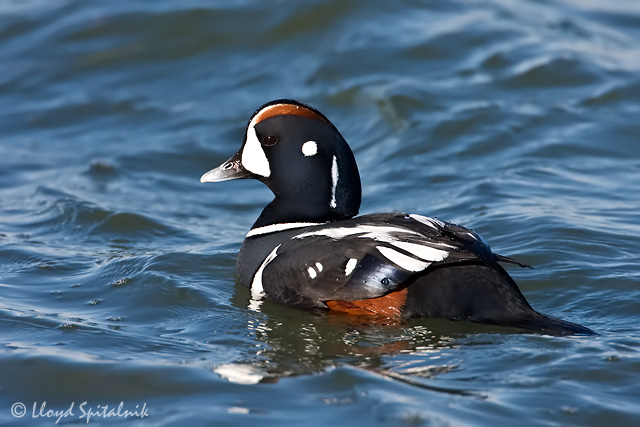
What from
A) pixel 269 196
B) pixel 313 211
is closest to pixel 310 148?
pixel 313 211

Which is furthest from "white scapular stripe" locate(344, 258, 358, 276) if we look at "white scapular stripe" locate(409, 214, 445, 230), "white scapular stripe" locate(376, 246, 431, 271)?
"white scapular stripe" locate(409, 214, 445, 230)

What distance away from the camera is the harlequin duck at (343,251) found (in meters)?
6.12

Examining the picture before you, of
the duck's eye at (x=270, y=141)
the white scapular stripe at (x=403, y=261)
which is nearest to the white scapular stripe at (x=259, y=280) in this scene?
the duck's eye at (x=270, y=141)

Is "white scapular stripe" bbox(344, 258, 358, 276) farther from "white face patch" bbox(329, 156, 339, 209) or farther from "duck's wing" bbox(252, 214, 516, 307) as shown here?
"white face patch" bbox(329, 156, 339, 209)

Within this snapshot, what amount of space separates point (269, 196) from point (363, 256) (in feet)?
15.4

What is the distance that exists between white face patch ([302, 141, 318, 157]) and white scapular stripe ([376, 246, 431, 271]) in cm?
130

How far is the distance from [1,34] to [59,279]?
9.95 meters

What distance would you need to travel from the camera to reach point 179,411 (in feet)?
17.2

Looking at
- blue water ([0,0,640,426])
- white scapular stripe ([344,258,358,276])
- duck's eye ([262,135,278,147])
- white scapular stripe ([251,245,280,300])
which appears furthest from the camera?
duck's eye ([262,135,278,147])

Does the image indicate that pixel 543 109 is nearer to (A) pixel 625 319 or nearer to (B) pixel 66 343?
(A) pixel 625 319

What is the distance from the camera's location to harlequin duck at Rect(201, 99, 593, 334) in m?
6.12

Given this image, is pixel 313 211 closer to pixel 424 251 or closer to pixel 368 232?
pixel 368 232

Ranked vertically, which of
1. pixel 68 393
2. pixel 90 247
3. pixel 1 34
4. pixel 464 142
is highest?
pixel 1 34

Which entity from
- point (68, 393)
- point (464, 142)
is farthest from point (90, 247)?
point (464, 142)
